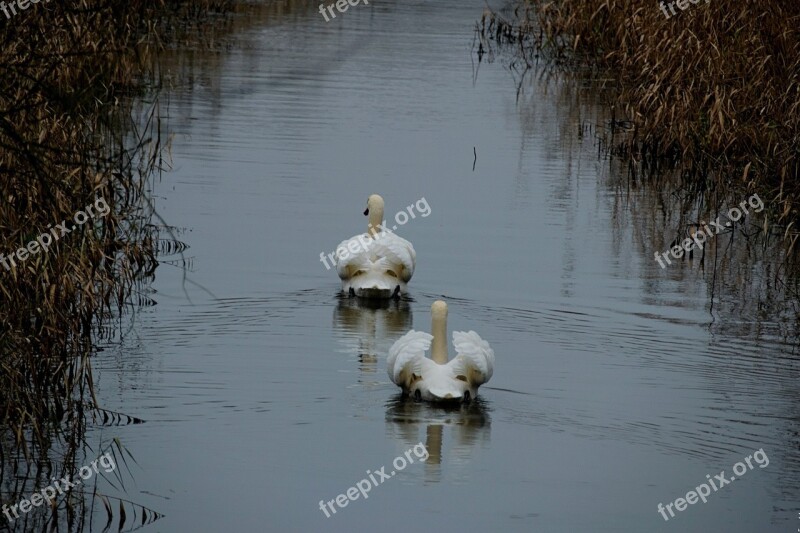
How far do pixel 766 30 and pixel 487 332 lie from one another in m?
6.34

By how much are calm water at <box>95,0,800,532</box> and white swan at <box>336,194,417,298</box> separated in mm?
170

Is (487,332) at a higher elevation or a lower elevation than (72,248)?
lower

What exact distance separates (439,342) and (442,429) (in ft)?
2.51

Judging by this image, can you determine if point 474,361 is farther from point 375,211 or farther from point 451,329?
point 375,211

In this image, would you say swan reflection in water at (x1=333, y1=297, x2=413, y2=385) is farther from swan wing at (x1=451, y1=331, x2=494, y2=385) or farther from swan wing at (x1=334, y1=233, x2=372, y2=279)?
swan wing at (x1=451, y1=331, x2=494, y2=385)

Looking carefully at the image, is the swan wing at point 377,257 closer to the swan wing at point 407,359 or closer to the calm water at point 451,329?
the calm water at point 451,329

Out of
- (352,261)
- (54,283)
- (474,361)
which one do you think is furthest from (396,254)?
(54,283)

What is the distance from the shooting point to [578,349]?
9.88 meters

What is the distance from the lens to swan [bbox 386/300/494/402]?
850 centimetres

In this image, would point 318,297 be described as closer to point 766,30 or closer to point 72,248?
point 72,248

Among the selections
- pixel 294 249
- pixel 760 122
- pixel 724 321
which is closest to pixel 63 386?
pixel 294 249

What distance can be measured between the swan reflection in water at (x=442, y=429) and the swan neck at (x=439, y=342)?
32 centimetres

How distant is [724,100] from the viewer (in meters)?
14.7

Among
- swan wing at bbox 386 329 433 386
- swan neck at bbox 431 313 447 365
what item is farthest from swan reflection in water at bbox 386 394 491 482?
swan neck at bbox 431 313 447 365
